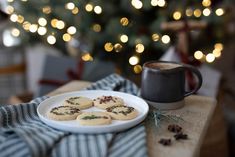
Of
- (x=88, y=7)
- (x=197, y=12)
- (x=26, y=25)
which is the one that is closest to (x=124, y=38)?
(x=88, y=7)

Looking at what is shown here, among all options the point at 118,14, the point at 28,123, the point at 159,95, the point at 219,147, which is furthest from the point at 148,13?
the point at 28,123

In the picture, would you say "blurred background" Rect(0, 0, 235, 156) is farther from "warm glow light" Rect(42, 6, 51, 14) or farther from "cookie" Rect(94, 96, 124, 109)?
"cookie" Rect(94, 96, 124, 109)

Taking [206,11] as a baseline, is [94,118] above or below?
below

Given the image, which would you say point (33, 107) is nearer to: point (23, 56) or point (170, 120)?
point (170, 120)

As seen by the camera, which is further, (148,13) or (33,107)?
(148,13)

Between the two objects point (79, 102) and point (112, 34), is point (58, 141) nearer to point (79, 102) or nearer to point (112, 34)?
point (79, 102)

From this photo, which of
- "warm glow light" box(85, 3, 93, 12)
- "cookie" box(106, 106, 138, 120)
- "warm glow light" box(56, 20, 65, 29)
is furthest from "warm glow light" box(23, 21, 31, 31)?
"cookie" box(106, 106, 138, 120)

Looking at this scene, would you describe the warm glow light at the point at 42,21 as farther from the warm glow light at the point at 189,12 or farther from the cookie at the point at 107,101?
the cookie at the point at 107,101
